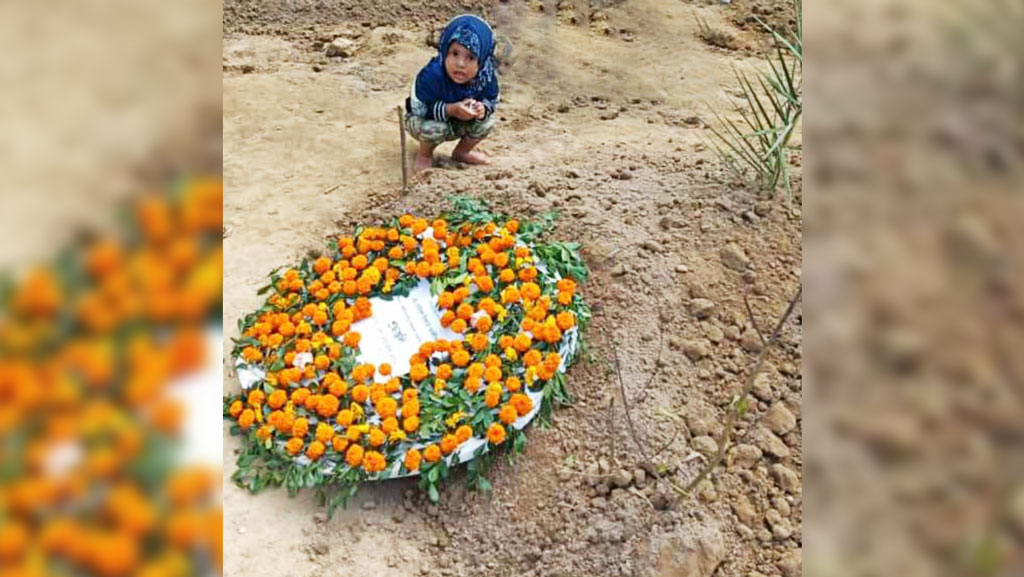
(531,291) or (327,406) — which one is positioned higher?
(531,291)

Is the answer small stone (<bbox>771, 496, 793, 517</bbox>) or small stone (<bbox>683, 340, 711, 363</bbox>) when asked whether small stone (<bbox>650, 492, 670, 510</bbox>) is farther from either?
small stone (<bbox>683, 340, 711, 363</bbox>)

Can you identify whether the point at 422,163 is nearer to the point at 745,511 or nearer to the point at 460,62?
the point at 460,62

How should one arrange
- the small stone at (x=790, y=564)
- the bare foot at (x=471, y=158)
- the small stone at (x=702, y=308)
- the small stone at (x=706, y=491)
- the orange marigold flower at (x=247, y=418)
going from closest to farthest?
the small stone at (x=790, y=564), the small stone at (x=706, y=491), the orange marigold flower at (x=247, y=418), the small stone at (x=702, y=308), the bare foot at (x=471, y=158)

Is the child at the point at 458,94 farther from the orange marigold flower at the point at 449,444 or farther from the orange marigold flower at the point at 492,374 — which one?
the orange marigold flower at the point at 449,444

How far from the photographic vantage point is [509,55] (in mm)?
3654

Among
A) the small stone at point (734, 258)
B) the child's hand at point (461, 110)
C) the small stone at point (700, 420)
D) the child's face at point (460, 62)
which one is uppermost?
the child's face at point (460, 62)

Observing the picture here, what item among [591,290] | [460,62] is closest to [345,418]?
[591,290]

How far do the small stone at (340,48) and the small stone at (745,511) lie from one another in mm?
2721

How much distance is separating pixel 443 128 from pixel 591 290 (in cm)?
86

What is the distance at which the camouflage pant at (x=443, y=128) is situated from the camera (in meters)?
2.65

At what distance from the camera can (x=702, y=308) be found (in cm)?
202

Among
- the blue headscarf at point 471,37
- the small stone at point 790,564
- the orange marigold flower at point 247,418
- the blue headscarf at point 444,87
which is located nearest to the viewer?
the small stone at point 790,564

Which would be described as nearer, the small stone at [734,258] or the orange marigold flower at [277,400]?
the orange marigold flower at [277,400]
